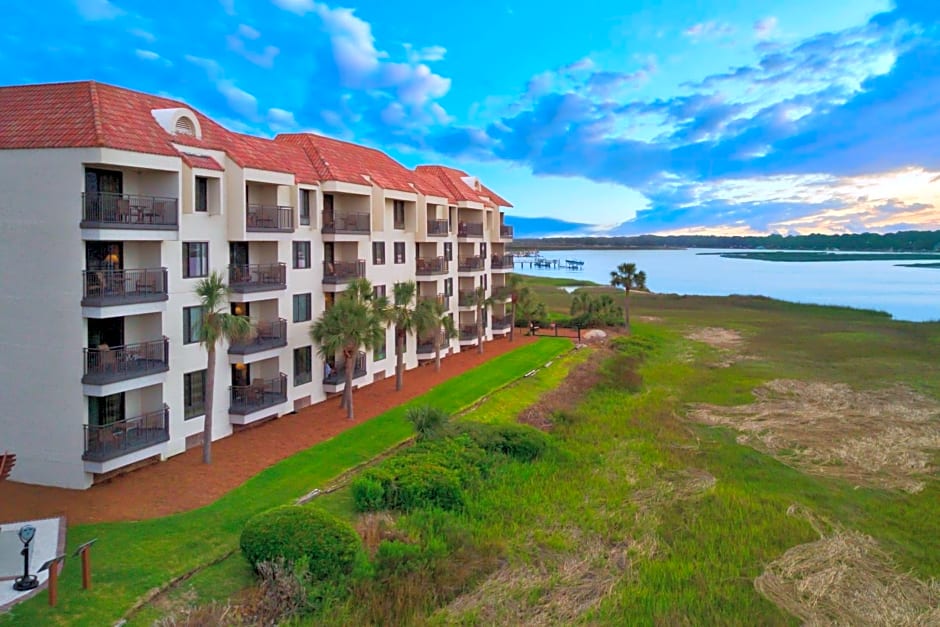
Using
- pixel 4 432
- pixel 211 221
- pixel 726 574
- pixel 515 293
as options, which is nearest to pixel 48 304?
pixel 4 432

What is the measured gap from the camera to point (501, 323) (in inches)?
2184

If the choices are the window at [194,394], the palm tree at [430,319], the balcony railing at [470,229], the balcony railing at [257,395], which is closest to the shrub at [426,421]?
the balcony railing at [257,395]

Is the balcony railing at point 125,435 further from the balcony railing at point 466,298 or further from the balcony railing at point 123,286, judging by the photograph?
the balcony railing at point 466,298

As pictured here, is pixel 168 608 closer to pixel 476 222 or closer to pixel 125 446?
pixel 125 446

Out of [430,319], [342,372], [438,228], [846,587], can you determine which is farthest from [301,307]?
[846,587]

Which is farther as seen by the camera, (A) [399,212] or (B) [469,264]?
(B) [469,264]

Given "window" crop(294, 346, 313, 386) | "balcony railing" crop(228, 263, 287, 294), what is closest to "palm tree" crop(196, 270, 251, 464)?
"balcony railing" crop(228, 263, 287, 294)

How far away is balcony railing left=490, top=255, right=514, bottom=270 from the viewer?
56.0 metres

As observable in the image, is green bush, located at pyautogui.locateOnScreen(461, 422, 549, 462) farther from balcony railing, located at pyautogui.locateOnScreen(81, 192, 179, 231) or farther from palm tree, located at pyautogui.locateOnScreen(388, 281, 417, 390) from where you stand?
balcony railing, located at pyautogui.locateOnScreen(81, 192, 179, 231)

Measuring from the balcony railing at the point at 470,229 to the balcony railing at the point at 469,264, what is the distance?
173 cm

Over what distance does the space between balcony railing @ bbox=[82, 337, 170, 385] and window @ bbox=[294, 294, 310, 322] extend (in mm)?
8813

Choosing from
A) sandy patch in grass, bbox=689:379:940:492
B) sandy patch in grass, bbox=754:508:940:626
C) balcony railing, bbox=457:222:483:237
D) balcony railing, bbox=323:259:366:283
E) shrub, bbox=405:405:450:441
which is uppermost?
balcony railing, bbox=457:222:483:237

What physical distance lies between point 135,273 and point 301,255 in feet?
33.2

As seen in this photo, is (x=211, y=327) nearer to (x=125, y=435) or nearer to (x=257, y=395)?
(x=125, y=435)
